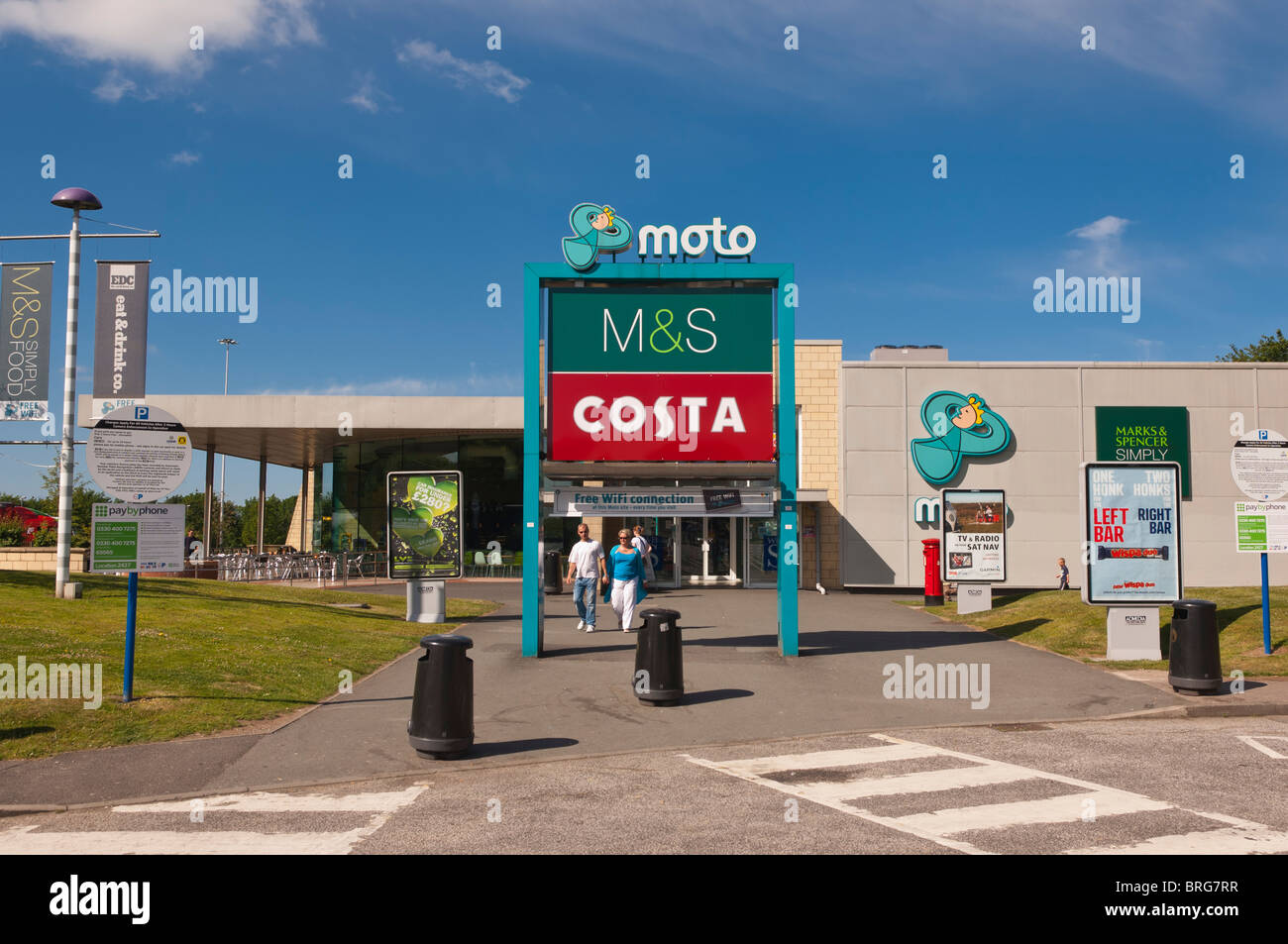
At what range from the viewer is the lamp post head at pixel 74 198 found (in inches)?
687

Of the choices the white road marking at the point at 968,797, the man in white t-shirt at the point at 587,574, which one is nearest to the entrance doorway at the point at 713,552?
the man in white t-shirt at the point at 587,574

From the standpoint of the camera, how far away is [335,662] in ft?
42.8

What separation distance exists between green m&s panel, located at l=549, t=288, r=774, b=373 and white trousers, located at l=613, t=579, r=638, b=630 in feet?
13.0

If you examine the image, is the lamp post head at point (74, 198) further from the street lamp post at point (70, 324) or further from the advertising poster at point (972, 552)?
the advertising poster at point (972, 552)

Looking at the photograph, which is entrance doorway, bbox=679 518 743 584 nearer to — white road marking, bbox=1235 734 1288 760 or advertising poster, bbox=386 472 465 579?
advertising poster, bbox=386 472 465 579

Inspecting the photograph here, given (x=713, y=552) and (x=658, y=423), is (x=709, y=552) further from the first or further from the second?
(x=658, y=423)

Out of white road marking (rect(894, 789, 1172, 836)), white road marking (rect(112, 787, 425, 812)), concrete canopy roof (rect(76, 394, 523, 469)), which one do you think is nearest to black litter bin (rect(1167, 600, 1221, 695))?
white road marking (rect(894, 789, 1172, 836))

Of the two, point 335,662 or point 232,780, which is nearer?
point 232,780

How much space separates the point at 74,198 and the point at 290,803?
49.0 feet

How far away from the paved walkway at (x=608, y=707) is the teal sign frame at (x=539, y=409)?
0.72 meters

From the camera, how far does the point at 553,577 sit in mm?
27234
